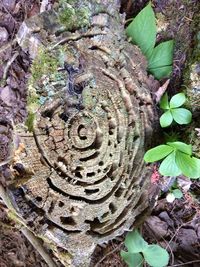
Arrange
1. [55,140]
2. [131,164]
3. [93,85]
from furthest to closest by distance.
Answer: [131,164]
[93,85]
[55,140]

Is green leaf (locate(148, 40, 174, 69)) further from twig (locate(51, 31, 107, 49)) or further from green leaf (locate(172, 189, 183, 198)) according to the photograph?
green leaf (locate(172, 189, 183, 198))

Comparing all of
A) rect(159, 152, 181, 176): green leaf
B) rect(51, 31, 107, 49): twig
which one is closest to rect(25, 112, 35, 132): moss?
rect(51, 31, 107, 49): twig

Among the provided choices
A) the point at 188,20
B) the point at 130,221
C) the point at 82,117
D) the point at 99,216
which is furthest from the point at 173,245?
the point at 188,20

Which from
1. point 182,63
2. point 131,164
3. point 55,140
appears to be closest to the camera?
point 55,140

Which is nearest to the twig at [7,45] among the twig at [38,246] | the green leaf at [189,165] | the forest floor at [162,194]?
the forest floor at [162,194]

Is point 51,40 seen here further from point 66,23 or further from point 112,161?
point 112,161

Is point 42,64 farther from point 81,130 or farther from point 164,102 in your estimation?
point 164,102

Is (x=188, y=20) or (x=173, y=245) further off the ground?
(x=188, y=20)
